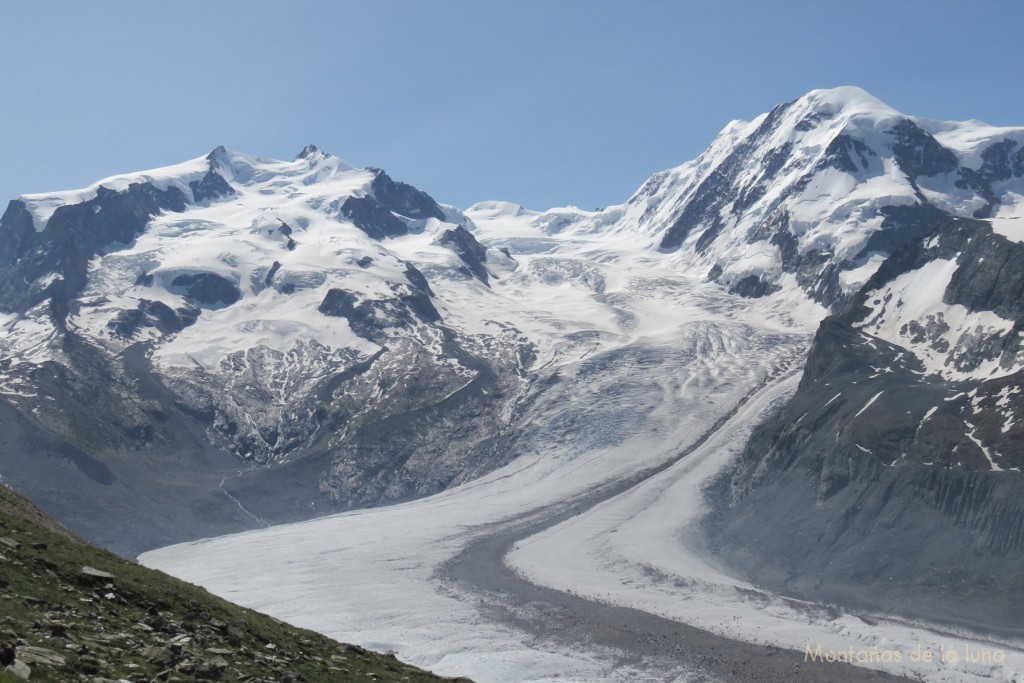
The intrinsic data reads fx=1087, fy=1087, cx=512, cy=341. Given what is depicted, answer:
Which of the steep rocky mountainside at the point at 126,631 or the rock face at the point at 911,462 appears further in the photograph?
the rock face at the point at 911,462

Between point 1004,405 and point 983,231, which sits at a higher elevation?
point 983,231

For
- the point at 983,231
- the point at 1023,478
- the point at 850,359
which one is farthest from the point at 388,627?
the point at 983,231

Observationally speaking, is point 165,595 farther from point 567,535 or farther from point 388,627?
point 567,535

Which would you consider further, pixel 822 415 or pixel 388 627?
pixel 822 415

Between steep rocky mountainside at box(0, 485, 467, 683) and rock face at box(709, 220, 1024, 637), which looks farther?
rock face at box(709, 220, 1024, 637)
